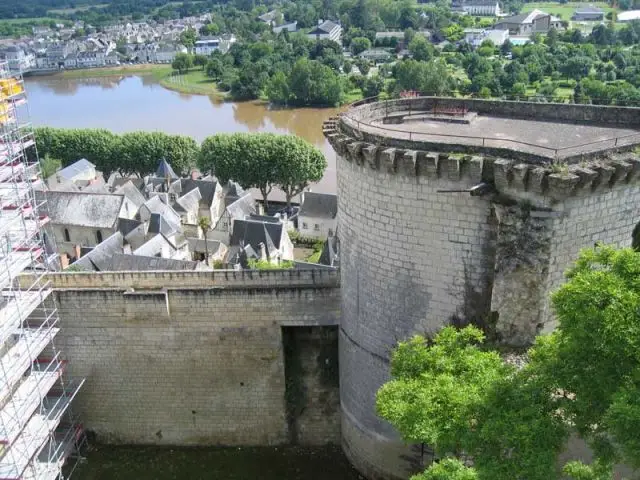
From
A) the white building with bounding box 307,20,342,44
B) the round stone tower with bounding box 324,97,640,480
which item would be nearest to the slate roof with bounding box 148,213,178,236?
the round stone tower with bounding box 324,97,640,480

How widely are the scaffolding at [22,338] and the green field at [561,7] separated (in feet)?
516

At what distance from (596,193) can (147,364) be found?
1222 cm

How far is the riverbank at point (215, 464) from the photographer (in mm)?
16906

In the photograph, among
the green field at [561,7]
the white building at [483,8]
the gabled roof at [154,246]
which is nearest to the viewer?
the gabled roof at [154,246]

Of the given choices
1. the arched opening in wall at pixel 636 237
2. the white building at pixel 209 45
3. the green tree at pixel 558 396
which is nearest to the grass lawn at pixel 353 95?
the white building at pixel 209 45

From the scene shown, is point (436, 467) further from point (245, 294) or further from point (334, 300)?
point (245, 294)

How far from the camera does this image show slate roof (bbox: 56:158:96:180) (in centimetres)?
4653

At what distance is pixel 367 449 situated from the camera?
51.9 ft

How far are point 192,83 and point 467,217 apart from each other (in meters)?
99.1

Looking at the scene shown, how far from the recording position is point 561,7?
178250 mm

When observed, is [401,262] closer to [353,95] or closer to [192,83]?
[353,95]

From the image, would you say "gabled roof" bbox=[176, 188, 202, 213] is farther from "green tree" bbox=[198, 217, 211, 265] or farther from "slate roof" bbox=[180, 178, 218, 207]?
"green tree" bbox=[198, 217, 211, 265]

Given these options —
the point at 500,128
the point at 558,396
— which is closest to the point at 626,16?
the point at 500,128

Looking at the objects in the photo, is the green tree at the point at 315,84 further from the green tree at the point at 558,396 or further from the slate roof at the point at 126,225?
the green tree at the point at 558,396
